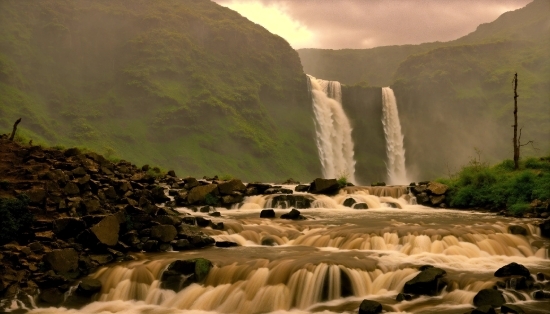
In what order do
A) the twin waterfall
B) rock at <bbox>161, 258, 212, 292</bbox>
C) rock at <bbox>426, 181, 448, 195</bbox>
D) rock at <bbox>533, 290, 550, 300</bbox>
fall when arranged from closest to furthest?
1. rock at <bbox>533, 290, 550, 300</bbox>
2. rock at <bbox>161, 258, 212, 292</bbox>
3. rock at <bbox>426, 181, 448, 195</bbox>
4. the twin waterfall

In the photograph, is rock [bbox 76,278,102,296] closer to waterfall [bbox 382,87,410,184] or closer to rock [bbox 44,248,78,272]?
rock [bbox 44,248,78,272]

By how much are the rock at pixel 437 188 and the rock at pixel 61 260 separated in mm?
26486

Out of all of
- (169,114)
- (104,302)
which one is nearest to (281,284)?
(104,302)

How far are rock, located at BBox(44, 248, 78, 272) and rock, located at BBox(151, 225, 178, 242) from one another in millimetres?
3769

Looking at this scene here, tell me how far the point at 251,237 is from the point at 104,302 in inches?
305

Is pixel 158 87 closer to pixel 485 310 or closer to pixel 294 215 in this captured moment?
pixel 294 215

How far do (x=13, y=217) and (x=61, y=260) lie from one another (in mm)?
2956

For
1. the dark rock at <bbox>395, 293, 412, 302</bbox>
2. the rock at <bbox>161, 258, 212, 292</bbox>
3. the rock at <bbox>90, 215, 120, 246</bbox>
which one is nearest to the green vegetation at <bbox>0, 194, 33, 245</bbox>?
the rock at <bbox>90, 215, 120, 246</bbox>

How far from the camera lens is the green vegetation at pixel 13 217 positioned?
1676cm

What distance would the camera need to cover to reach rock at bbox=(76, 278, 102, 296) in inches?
584

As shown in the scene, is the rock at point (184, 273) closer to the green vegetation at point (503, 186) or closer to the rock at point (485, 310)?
the rock at point (485, 310)

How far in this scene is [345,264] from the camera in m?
15.4

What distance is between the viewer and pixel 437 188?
35188mm

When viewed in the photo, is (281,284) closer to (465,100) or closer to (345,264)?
(345,264)
